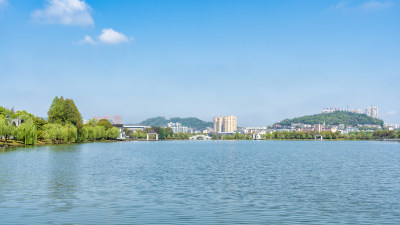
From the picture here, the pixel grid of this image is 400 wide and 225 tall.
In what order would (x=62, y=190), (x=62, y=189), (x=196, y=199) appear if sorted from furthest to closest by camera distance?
(x=62, y=189), (x=62, y=190), (x=196, y=199)

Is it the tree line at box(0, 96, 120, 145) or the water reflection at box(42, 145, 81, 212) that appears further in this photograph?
the tree line at box(0, 96, 120, 145)

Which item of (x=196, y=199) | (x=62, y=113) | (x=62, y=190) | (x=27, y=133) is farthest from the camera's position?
(x=62, y=113)

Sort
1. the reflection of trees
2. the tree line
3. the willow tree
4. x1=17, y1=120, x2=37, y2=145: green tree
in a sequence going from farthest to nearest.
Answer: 1. the willow tree
2. the tree line
3. x1=17, y1=120, x2=37, y2=145: green tree
4. the reflection of trees

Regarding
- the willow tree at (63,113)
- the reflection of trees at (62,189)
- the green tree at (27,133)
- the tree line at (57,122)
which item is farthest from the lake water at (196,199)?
the willow tree at (63,113)

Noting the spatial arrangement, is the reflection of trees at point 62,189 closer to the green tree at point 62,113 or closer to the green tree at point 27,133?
the green tree at point 27,133

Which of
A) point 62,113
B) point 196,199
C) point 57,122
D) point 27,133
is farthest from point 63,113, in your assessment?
point 196,199

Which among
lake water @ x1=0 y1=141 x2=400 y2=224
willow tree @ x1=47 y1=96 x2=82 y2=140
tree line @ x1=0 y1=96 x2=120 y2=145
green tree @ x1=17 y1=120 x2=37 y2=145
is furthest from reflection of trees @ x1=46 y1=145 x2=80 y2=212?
willow tree @ x1=47 y1=96 x2=82 y2=140

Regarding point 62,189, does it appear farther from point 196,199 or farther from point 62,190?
point 196,199

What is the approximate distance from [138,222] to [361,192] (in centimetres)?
1297

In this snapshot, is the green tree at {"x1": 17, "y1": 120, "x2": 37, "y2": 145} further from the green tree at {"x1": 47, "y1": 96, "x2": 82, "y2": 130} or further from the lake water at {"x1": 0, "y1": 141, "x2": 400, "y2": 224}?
the lake water at {"x1": 0, "y1": 141, "x2": 400, "y2": 224}

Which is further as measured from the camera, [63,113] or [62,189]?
[63,113]

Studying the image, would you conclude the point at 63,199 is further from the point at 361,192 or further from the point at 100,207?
the point at 361,192

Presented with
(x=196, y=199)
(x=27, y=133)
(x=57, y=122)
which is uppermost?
(x=57, y=122)

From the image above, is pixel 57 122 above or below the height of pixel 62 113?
below
